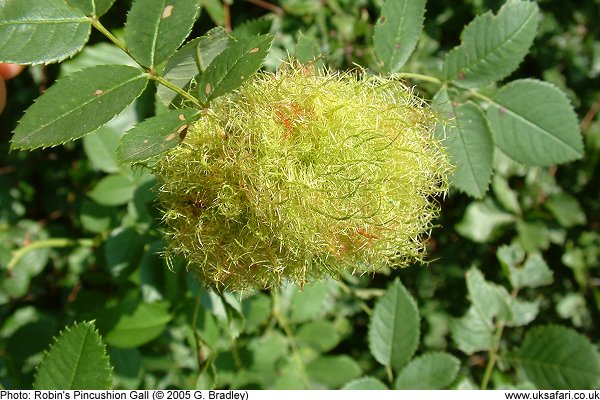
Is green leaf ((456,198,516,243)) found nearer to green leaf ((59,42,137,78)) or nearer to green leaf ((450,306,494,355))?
green leaf ((450,306,494,355))

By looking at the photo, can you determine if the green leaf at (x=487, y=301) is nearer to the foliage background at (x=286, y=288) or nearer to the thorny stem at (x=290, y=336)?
the foliage background at (x=286, y=288)

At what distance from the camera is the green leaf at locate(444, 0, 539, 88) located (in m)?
2.06

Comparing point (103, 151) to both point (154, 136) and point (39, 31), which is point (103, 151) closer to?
point (39, 31)

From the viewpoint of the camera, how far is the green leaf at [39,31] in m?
1.37

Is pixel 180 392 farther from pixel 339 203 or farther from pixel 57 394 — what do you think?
pixel 339 203

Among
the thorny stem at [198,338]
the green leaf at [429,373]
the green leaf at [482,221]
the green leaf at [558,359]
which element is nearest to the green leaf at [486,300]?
the green leaf at [558,359]

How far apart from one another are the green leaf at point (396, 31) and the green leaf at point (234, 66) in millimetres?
620

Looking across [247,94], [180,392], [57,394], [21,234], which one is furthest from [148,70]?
[21,234]

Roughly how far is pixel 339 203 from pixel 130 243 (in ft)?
3.91

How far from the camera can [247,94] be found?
1.53 metres

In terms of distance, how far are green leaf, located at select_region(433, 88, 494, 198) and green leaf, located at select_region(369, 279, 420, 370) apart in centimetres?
54

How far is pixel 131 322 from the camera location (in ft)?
7.19

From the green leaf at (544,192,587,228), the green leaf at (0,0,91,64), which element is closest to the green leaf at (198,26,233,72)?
the green leaf at (0,0,91,64)

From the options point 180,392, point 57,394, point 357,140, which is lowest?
point 180,392
